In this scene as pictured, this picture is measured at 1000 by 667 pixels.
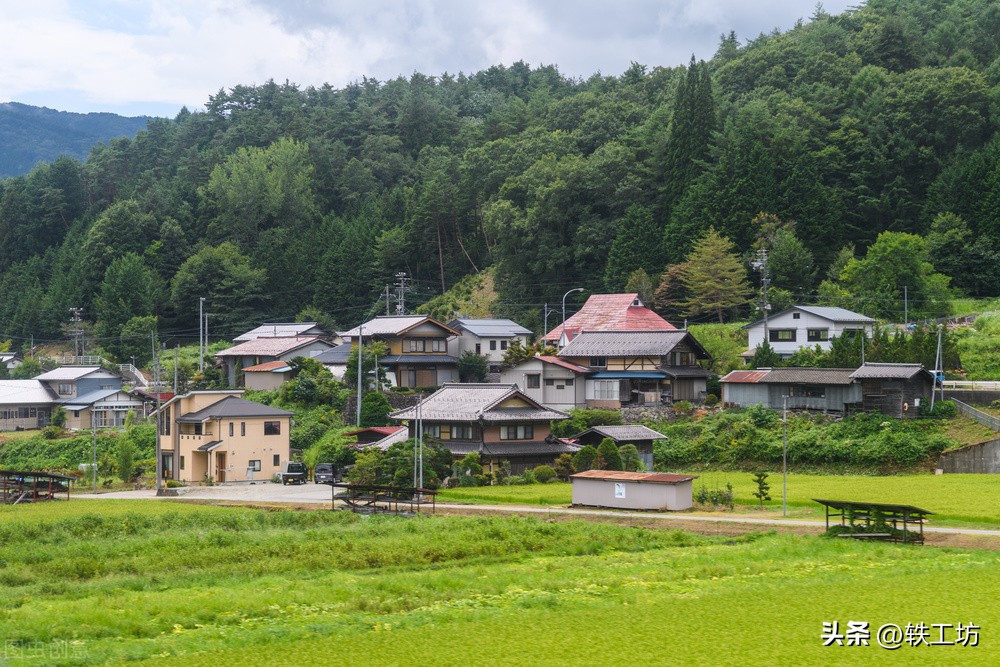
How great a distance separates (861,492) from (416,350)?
3282cm

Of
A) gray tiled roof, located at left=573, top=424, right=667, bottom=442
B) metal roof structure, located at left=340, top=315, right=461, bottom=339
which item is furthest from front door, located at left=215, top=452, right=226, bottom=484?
gray tiled roof, located at left=573, top=424, right=667, bottom=442

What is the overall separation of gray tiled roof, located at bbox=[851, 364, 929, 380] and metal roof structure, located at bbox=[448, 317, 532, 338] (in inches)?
956

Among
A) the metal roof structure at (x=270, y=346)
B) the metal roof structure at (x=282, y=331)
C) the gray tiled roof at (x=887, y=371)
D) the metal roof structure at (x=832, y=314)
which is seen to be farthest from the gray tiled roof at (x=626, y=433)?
the metal roof structure at (x=282, y=331)

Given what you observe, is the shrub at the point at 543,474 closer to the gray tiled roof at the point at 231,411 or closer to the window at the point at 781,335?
the gray tiled roof at the point at 231,411

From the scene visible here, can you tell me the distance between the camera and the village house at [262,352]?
228 ft

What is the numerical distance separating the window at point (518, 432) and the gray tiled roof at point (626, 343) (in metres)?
12.2

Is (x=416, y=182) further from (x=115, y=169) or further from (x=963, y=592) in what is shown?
(x=963, y=592)

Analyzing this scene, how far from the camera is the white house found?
5638 centimetres

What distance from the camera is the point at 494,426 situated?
147 ft

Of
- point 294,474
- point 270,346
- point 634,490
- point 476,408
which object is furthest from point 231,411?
point 270,346

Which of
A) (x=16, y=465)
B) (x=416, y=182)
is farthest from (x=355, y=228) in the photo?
(x=16, y=465)

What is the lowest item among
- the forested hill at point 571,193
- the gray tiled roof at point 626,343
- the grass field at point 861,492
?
the grass field at point 861,492

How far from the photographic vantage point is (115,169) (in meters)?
120

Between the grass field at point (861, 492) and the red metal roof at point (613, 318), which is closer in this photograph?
the grass field at point (861, 492)
